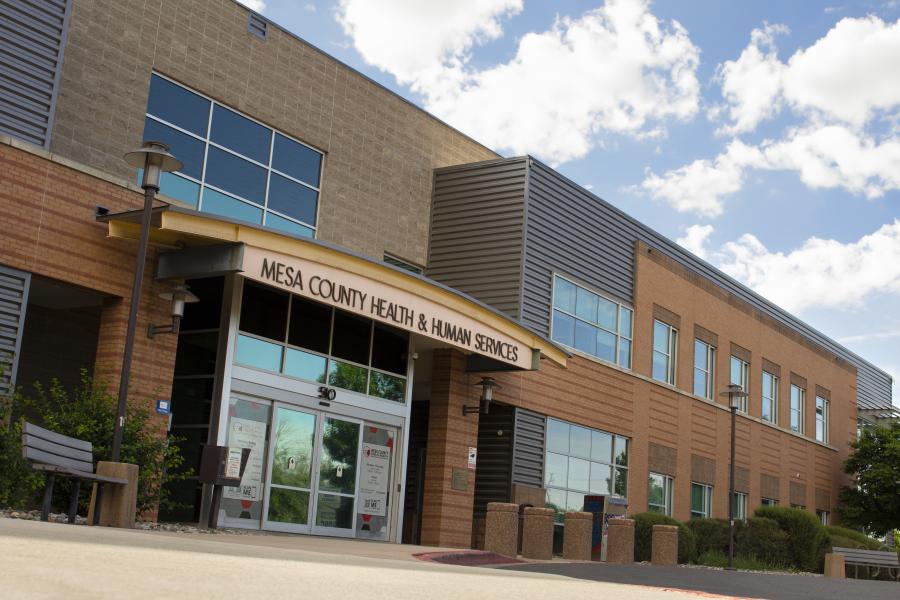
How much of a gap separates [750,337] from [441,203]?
627 inches

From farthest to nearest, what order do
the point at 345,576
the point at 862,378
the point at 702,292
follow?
1. the point at 862,378
2. the point at 702,292
3. the point at 345,576

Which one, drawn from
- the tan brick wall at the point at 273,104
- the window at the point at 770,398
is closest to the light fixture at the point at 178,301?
the tan brick wall at the point at 273,104

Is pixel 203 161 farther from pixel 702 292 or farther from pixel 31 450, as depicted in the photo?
pixel 702 292

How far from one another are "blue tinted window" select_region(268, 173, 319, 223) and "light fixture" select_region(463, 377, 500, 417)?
5052 mm

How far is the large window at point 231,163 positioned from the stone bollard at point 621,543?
8948 millimetres

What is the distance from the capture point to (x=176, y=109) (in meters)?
20.0

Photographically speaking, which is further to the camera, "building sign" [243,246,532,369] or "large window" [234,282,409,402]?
"large window" [234,282,409,402]

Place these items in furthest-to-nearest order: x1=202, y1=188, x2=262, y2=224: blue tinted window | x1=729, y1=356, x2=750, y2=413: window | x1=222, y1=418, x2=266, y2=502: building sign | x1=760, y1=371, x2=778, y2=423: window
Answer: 1. x1=760, y1=371, x2=778, y2=423: window
2. x1=729, y1=356, x2=750, y2=413: window
3. x1=202, y1=188, x2=262, y2=224: blue tinted window
4. x1=222, y1=418, x2=266, y2=502: building sign

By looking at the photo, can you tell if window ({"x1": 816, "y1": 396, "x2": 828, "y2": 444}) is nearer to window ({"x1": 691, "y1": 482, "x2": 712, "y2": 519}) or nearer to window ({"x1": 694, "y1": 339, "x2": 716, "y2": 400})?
window ({"x1": 694, "y1": 339, "x2": 716, "y2": 400})

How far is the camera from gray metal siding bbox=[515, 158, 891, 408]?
2623 cm

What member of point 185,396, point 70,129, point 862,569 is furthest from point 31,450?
point 862,569

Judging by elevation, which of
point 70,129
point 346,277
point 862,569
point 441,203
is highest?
point 441,203

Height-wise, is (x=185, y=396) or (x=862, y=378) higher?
(x=862, y=378)

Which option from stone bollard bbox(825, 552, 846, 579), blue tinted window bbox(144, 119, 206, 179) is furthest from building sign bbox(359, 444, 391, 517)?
stone bollard bbox(825, 552, 846, 579)
